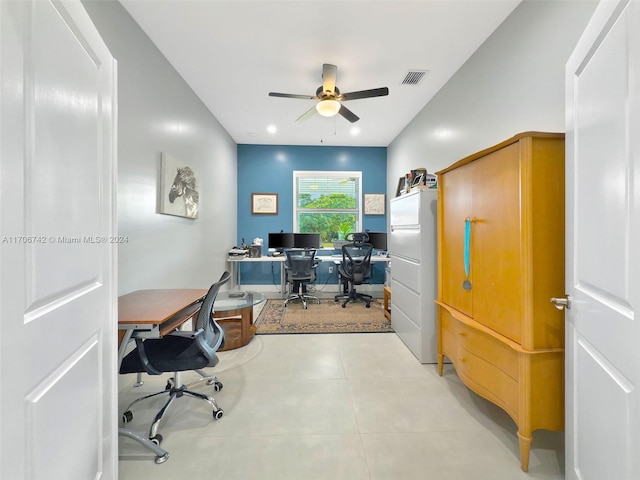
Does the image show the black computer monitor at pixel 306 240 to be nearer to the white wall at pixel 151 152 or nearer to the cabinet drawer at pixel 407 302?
the white wall at pixel 151 152

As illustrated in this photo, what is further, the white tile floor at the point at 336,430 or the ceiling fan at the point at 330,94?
the ceiling fan at the point at 330,94

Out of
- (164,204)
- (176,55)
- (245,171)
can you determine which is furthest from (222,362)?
(245,171)

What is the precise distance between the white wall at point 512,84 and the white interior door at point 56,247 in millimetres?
2348

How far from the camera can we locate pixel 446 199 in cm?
205

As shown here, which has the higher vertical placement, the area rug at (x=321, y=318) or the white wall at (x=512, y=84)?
the white wall at (x=512, y=84)

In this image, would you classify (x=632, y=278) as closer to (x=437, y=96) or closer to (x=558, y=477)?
(x=558, y=477)

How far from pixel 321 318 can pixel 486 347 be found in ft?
7.67

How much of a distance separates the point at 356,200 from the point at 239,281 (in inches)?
109

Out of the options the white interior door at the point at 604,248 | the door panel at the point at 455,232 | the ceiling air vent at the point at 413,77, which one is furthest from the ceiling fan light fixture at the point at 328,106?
the white interior door at the point at 604,248

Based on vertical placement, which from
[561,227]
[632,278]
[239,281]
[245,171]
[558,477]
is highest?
[245,171]

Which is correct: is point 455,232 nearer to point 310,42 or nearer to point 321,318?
point 310,42

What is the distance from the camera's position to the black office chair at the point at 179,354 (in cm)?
152

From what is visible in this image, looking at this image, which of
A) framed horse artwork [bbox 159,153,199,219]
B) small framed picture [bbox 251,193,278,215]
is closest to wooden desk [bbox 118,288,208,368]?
framed horse artwork [bbox 159,153,199,219]

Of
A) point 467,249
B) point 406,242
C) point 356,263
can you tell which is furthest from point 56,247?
point 356,263
